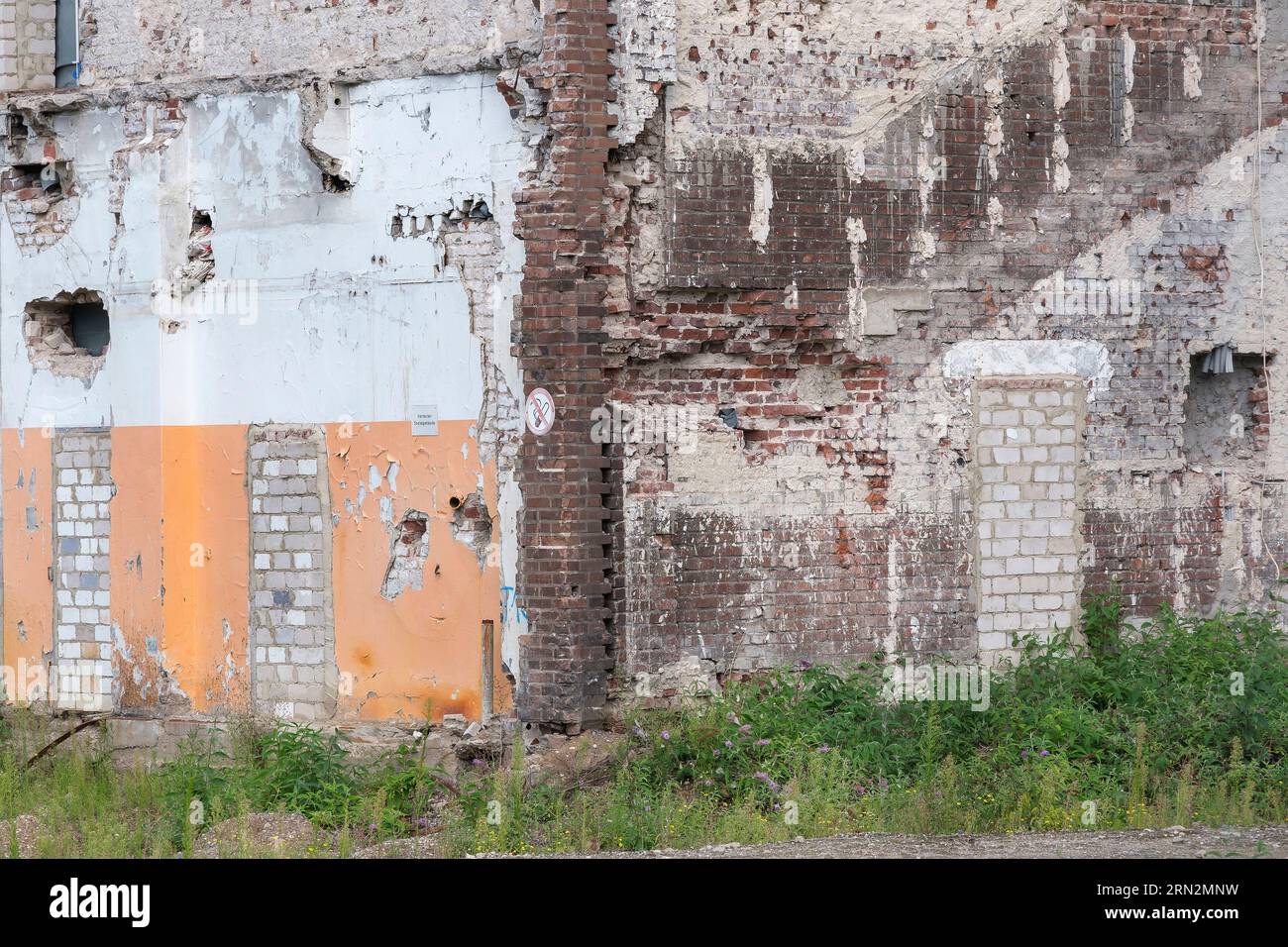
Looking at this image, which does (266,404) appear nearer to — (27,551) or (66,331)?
(66,331)

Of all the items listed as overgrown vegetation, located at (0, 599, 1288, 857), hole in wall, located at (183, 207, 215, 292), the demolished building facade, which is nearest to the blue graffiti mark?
the demolished building facade

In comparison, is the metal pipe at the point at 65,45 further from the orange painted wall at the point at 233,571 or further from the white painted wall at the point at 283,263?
the orange painted wall at the point at 233,571

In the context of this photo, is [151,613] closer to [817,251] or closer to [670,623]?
[670,623]

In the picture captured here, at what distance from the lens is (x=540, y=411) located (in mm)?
10367

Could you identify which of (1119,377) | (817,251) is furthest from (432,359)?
(1119,377)

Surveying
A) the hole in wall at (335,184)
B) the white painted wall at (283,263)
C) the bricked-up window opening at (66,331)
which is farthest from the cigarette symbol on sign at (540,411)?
the bricked-up window opening at (66,331)

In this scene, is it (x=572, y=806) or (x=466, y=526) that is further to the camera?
(x=466, y=526)

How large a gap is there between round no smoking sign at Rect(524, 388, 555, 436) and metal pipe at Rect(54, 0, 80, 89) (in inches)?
186

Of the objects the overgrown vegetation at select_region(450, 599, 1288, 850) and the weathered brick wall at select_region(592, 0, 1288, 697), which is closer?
the overgrown vegetation at select_region(450, 599, 1288, 850)

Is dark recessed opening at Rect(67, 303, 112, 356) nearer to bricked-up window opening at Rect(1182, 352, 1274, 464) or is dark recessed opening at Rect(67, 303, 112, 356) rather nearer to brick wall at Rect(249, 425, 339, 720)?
brick wall at Rect(249, 425, 339, 720)

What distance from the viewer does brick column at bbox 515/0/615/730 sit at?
33.7 ft

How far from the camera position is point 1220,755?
32.4ft

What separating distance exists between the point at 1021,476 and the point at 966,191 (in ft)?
6.57

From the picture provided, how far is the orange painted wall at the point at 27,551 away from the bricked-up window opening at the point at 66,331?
57 cm
